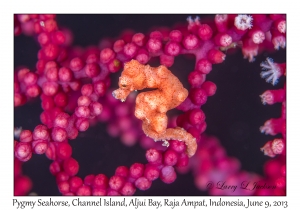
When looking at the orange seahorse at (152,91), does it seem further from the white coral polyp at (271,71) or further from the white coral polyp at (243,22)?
the white coral polyp at (271,71)

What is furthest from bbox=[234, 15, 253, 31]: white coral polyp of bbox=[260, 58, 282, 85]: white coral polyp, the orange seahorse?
the orange seahorse

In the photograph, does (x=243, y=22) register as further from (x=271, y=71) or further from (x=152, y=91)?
(x=152, y=91)

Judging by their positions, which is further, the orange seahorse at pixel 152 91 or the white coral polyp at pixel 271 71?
the white coral polyp at pixel 271 71

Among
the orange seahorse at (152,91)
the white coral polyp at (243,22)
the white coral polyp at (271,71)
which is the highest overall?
the white coral polyp at (243,22)

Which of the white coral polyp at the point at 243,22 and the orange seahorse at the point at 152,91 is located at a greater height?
the white coral polyp at the point at 243,22

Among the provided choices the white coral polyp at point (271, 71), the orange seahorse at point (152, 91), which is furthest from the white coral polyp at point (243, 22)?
the orange seahorse at point (152, 91)

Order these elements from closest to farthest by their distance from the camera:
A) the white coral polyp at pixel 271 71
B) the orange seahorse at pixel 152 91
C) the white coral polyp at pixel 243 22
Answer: the orange seahorse at pixel 152 91, the white coral polyp at pixel 243 22, the white coral polyp at pixel 271 71
